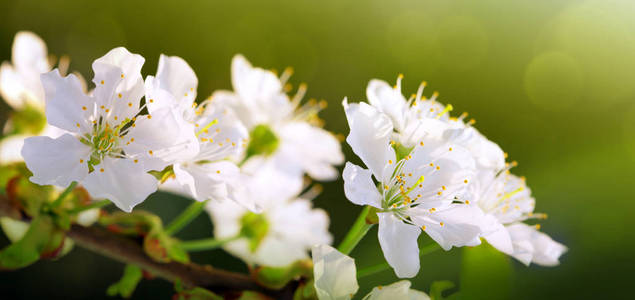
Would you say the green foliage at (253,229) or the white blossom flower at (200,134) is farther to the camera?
the green foliage at (253,229)

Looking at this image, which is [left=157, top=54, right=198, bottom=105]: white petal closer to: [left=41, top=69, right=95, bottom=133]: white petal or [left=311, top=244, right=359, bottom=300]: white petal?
[left=41, top=69, right=95, bottom=133]: white petal

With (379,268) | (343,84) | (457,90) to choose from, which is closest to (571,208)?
(379,268)

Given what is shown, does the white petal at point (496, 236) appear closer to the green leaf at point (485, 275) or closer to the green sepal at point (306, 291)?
the green leaf at point (485, 275)

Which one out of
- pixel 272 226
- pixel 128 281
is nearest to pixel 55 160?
pixel 128 281

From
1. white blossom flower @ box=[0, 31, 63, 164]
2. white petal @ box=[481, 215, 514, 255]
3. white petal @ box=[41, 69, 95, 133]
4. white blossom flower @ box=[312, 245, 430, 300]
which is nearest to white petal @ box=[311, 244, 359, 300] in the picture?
white blossom flower @ box=[312, 245, 430, 300]

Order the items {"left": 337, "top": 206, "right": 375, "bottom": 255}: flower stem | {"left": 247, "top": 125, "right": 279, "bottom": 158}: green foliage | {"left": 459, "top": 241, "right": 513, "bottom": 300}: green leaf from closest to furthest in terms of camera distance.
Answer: {"left": 459, "top": 241, "right": 513, "bottom": 300}: green leaf < {"left": 337, "top": 206, "right": 375, "bottom": 255}: flower stem < {"left": 247, "top": 125, "right": 279, "bottom": 158}: green foliage

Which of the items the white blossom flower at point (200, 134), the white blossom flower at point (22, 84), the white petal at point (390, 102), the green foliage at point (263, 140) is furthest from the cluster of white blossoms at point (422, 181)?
the white blossom flower at point (22, 84)
